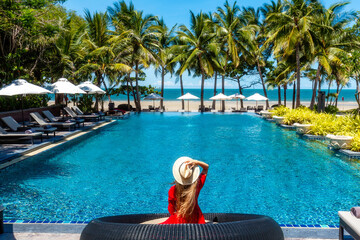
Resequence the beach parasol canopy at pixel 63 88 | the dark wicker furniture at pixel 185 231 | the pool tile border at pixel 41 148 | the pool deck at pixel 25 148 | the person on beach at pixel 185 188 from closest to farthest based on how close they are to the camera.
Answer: the dark wicker furniture at pixel 185 231 < the person on beach at pixel 185 188 < the pool tile border at pixel 41 148 < the pool deck at pixel 25 148 < the beach parasol canopy at pixel 63 88

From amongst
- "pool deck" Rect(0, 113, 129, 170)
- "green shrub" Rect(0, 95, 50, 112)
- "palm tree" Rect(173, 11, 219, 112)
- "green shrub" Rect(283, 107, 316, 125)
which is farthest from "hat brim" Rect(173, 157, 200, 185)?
"palm tree" Rect(173, 11, 219, 112)

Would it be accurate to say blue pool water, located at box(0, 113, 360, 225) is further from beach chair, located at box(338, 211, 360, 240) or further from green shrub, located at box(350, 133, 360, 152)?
beach chair, located at box(338, 211, 360, 240)

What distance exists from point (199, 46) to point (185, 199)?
29.6m

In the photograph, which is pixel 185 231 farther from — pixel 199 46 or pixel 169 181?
pixel 199 46

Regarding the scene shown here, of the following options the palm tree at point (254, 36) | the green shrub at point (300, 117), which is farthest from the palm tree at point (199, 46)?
the green shrub at point (300, 117)

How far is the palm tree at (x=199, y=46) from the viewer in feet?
99.5

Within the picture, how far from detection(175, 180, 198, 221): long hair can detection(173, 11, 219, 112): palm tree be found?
90.8 feet

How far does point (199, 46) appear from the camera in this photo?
102 feet

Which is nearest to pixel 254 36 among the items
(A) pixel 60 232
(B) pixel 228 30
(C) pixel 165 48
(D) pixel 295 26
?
(B) pixel 228 30

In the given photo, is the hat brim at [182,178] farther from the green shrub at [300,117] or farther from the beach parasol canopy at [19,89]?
the green shrub at [300,117]

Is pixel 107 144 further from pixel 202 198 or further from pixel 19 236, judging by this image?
pixel 19 236

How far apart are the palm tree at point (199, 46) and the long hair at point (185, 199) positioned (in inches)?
1089

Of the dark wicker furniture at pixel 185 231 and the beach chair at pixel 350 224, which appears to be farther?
the beach chair at pixel 350 224

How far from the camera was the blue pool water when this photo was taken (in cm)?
555
